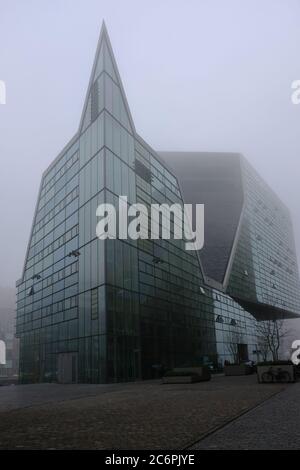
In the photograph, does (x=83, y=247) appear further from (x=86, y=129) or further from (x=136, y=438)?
(x=136, y=438)

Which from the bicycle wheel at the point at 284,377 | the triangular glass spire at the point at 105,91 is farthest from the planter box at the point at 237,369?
the triangular glass spire at the point at 105,91

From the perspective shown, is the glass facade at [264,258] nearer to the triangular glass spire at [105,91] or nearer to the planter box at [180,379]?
the triangular glass spire at [105,91]

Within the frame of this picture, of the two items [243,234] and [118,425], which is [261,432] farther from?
[243,234]

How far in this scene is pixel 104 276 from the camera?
119 feet

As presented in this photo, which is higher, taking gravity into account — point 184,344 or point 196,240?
point 196,240

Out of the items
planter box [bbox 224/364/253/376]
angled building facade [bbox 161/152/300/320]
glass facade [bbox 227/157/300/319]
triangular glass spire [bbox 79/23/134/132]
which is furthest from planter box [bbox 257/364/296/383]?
glass facade [bbox 227/157/300/319]

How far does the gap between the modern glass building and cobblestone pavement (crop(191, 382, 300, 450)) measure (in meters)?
24.6

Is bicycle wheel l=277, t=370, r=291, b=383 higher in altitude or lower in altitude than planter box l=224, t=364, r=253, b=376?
higher

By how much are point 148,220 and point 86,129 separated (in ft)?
37.8

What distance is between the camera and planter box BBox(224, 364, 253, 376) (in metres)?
44.1

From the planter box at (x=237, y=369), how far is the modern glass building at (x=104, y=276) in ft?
17.6

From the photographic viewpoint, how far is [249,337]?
81.6 m

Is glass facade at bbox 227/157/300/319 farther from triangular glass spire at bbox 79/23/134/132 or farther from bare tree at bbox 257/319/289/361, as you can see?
triangular glass spire at bbox 79/23/134/132
